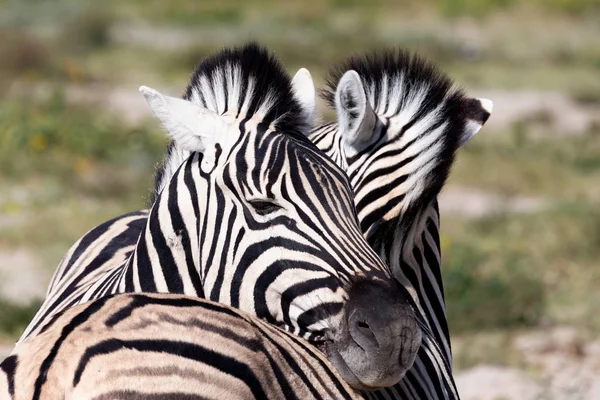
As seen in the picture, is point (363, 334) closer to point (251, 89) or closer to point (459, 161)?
point (251, 89)

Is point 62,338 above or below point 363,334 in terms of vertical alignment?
below

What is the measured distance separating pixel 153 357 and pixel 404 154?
5.64ft

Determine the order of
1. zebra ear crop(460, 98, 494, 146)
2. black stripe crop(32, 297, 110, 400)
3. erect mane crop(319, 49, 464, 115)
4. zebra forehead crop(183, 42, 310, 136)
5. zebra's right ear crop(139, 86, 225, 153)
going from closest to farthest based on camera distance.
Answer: black stripe crop(32, 297, 110, 400)
zebra's right ear crop(139, 86, 225, 153)
zebra forehead crop(183, 42, 310, 136)
erect mane crop(319, 49, 464, 115)
zebra ear crop(460, 98, 494, 146)

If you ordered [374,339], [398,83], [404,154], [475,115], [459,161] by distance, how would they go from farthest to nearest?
[459,161] → [475,115] → [398,83] → [404,154] → [374,339]

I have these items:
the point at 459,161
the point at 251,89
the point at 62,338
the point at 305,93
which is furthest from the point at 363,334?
the point at 459,161

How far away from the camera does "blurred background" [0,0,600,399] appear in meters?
7.99

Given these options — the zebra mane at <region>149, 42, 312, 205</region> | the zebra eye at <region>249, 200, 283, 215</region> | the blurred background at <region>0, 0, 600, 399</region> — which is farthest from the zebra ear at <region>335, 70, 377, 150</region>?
the blurred background at <region>0, 0, 600, 399</region>

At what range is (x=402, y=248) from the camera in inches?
138

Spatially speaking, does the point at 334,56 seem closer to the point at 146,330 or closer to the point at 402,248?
the point at 402,248

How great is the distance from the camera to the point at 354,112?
3.41m

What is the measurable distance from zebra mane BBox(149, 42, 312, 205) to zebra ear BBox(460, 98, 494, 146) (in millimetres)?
917

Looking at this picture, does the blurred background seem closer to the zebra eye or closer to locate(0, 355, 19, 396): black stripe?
the zebra eye

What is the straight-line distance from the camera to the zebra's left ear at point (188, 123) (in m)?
2.84

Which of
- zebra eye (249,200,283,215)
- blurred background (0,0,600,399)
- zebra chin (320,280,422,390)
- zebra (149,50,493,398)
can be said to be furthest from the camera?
blurred background (0,0,600,399)
